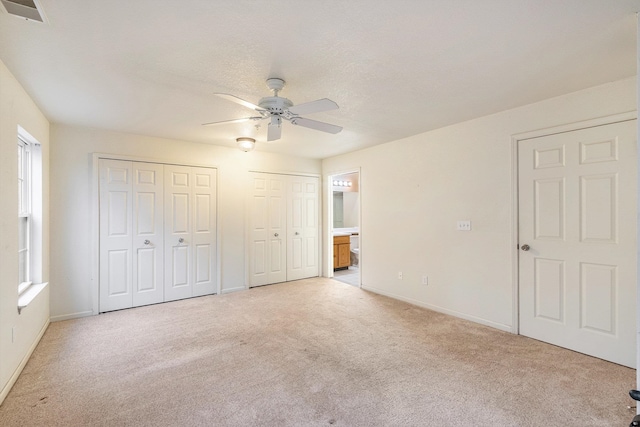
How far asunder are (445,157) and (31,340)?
4.68 metres

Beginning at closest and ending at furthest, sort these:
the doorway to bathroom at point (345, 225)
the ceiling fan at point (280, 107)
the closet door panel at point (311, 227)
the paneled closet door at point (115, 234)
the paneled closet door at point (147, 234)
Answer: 1. the ceiling fan at point (280, 107)
2. the paneled closet door at point (115, 234)
3. the paneled closet door at point (147, 234)
4. the closet door panel at point (311, 227)
5. the doorway to bathroom at point (345, 225)

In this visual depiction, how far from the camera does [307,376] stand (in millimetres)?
2330

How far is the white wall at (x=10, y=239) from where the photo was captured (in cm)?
213

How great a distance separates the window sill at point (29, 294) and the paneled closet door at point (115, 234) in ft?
2.08

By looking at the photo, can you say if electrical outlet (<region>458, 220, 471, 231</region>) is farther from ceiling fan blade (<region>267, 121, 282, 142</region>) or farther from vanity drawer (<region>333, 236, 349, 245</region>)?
vanity drawer (<region>333, 236, 349, 245</region>)

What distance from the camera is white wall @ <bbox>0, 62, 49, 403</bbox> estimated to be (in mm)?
2129

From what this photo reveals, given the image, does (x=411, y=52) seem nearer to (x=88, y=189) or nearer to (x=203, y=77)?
(x=203, y=77)

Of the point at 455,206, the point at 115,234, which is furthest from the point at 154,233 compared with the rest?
the point at 455,206

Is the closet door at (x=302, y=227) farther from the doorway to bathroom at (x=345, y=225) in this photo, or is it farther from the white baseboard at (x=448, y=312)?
the white baseboard at (x=448, y=312)

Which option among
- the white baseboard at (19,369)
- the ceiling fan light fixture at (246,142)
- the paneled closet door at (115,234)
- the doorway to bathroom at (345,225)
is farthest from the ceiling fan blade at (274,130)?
the doorway to bathroom at (345,225)

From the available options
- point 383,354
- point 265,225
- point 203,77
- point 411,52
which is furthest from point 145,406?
point 265,225

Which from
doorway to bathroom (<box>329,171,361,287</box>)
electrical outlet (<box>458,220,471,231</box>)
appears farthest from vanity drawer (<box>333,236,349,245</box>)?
electrical outlet (<box>458,220,471,231</box>)

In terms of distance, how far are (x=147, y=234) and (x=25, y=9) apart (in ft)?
9.95

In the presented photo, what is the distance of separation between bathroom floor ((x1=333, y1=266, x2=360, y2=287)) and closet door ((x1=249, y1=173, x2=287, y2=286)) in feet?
3.61
